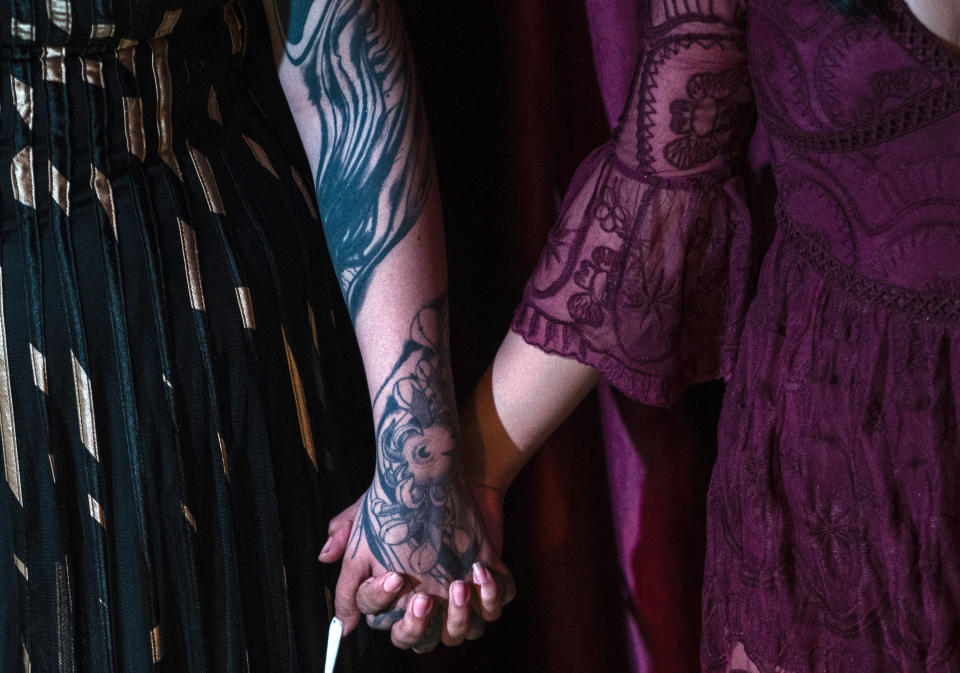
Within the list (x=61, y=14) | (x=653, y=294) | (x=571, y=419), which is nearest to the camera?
(x=61, y=14)

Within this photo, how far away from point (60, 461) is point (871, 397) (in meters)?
0.59

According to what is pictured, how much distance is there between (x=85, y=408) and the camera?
2.41 ft

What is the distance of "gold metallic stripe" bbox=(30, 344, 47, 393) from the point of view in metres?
0.72

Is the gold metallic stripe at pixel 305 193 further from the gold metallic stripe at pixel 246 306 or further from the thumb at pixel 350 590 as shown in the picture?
the thumb at pixel 350 590

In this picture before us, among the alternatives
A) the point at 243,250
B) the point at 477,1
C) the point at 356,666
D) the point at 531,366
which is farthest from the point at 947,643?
the point at 477,1

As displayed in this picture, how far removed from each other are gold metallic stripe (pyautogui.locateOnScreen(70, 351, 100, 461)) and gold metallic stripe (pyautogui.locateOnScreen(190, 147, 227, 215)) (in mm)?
163

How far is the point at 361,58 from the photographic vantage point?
829 mm

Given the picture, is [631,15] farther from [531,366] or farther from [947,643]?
[947,643]

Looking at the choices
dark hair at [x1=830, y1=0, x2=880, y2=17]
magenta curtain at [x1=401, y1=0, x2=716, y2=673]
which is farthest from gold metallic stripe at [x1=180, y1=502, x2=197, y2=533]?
dark hair at [x1=830, y1=0, x2=880, y2=17]

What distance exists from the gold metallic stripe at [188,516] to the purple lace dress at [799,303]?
1.02 feet

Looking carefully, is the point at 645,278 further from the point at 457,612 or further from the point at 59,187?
the point at 59,187

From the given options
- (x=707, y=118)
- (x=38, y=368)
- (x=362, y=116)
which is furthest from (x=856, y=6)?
(x=38, y=368)

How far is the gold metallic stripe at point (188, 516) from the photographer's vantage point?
0.75 metres

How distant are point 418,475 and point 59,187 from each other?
1.19ft
